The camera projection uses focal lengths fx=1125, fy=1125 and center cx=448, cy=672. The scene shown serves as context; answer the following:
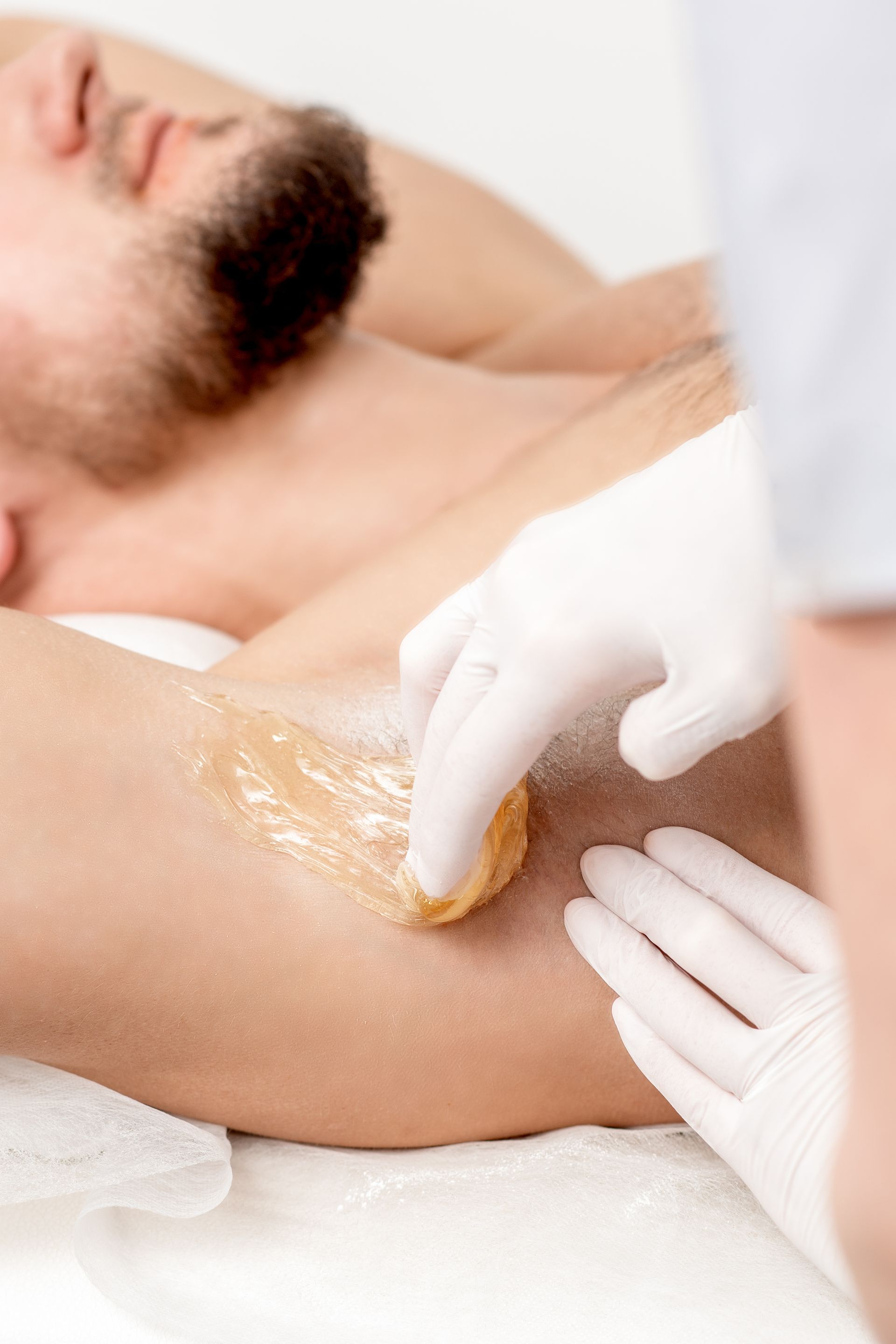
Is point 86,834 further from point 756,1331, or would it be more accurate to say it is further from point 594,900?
point 756,1331

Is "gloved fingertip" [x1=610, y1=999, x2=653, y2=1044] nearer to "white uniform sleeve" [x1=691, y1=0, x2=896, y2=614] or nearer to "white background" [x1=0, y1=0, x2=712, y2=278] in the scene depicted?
"white uniform sleeve" [x1=691, y1=0, x2=896, y2=614]

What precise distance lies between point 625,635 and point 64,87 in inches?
47.6

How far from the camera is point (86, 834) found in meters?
0.76

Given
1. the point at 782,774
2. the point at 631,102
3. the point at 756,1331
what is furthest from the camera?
the point at 631,102

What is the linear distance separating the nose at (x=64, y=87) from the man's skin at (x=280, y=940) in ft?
2.84

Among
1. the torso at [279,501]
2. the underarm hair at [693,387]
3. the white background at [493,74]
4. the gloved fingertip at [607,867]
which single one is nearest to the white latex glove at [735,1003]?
the gloved fingertip at [607,867]

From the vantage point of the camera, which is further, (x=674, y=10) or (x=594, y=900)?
(x=674, y=10)

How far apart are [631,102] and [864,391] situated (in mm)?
2398

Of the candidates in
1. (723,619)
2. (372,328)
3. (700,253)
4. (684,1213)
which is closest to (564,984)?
(684,1213)

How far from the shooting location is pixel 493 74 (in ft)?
8.00

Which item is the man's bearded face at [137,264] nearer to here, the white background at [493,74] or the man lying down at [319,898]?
the man lying down at [319,898]

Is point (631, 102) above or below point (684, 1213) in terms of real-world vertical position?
above

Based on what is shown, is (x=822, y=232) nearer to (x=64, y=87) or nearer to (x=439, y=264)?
(x=64, y=87)

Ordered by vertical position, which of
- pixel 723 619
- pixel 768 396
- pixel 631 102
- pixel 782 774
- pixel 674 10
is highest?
pixel 674 10
